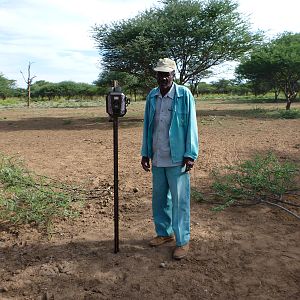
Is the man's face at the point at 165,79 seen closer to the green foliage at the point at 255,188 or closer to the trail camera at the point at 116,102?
the trail camera at the point at 116,102

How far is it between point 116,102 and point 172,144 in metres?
0.58

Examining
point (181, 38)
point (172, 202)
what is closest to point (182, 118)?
point (172, 202)

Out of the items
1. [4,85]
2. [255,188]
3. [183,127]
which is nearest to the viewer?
[183,127]

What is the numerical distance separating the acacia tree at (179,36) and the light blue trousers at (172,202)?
489 inches

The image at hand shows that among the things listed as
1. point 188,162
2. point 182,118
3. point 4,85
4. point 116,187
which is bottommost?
point 116,187

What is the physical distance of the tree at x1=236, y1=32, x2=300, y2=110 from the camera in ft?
70.5

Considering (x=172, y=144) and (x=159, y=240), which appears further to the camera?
(x=159, y=240)

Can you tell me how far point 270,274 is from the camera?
2816 mm

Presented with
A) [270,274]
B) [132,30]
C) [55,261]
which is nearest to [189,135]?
[270,274]

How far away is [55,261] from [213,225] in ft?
5.35

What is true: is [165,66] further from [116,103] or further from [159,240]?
[159,240]

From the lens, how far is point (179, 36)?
1560 cm

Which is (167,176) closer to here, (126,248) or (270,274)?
(126,248)

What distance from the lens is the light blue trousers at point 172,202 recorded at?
3061mm
